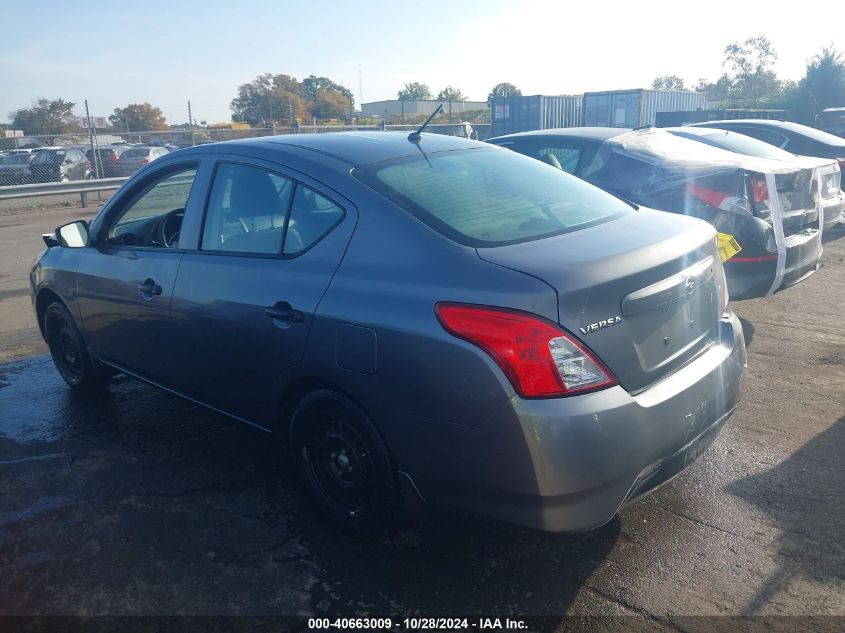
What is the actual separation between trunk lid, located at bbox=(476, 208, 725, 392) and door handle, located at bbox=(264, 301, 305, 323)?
846 mm

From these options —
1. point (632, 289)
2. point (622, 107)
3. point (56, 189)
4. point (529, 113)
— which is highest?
point (622, 107)

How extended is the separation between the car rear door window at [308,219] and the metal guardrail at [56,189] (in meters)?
14.3

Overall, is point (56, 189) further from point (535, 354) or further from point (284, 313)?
point (535, 354)

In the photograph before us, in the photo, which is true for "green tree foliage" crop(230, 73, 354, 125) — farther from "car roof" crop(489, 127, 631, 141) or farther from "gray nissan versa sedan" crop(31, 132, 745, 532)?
"gray nissan versa sedan" crop(31, 132, 745, 532)

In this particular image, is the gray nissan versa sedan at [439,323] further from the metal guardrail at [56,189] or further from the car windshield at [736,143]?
the metal guardrail at [56,189]

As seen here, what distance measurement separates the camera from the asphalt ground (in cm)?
267

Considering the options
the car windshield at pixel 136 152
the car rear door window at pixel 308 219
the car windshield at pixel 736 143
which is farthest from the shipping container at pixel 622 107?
the car rear door window at pixel 308 219

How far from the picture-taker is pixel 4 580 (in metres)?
2.93

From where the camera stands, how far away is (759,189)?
17.0 ft

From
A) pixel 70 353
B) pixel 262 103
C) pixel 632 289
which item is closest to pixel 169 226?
pixel 70 353

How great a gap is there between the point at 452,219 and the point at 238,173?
1.28m

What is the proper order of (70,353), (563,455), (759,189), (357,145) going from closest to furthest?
(563,455) < (357,145) < (70,353) < (759,189)

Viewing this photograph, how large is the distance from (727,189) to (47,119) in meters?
27.8

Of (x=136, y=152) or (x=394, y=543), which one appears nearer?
(x=394, y=543)
